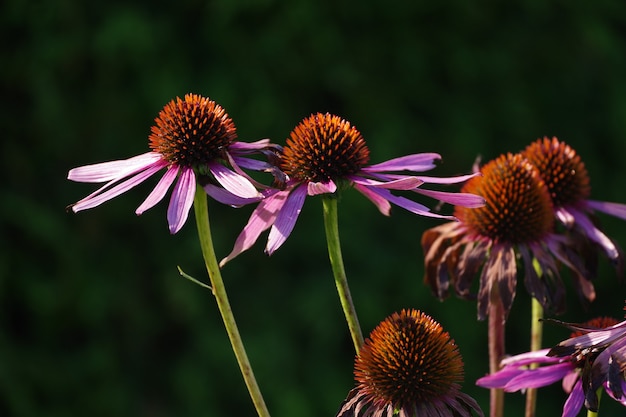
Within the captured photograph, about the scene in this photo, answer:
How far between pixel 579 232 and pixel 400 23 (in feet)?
7.77

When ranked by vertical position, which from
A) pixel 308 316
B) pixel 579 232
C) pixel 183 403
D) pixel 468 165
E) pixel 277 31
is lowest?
pixel 183 403

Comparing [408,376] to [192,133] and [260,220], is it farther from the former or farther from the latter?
[192,133]

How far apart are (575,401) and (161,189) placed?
17.4 inches

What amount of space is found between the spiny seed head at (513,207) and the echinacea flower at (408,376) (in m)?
0.31

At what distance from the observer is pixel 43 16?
3.26 m

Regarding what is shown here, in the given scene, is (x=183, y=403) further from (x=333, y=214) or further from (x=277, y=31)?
(x=333, y=214)

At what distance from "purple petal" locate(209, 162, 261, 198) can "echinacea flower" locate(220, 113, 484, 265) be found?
0.05 metres

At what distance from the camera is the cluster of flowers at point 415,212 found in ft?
2.75

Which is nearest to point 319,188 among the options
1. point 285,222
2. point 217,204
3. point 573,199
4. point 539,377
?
point 285,222

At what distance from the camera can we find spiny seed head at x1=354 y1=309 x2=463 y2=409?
851 mm

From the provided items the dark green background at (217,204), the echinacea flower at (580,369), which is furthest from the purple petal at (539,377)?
the dark green background at (217,204)

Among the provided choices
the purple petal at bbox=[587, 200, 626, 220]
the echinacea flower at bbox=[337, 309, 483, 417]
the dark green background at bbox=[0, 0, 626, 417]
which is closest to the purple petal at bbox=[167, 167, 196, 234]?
the echinacea flower at bbox=[337, 309, 483, 417]

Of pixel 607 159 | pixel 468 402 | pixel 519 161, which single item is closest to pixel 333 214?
pixel 468 402

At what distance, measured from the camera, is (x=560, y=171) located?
4.26ft
